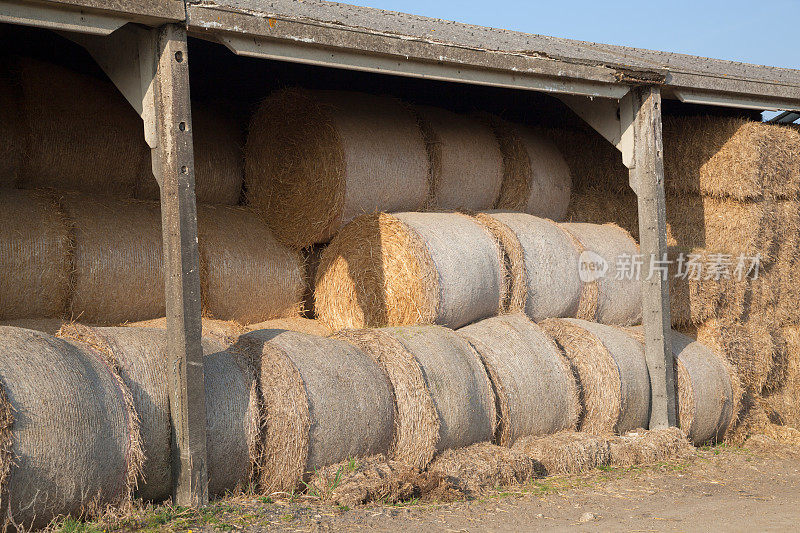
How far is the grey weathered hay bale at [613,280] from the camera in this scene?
7680mm

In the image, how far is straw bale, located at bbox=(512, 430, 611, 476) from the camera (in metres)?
6.09

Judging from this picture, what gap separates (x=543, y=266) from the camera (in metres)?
7.18

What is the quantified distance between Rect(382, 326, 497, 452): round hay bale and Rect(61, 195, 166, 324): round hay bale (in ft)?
5.72

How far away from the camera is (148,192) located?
6.71 metres

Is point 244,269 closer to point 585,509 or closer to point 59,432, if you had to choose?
point 59,432

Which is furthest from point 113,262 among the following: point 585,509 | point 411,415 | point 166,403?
point 585,509

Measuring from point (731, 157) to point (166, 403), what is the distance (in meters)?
5.75

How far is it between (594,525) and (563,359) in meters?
1.81

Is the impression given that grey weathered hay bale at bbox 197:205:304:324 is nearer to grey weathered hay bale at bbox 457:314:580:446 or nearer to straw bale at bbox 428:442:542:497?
grey weathered hay bale at bbox 457:314:580:446

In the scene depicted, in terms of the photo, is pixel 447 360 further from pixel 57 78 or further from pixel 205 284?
pixel 57 78

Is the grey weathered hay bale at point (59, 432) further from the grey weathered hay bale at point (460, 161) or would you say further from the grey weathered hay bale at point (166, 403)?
the grey weathered hay bale at point (460, 161)

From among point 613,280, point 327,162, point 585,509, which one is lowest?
point 585,509

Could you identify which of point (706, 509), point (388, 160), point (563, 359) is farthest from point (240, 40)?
point (706, 509)

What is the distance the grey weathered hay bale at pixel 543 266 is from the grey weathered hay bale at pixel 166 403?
110 inches
